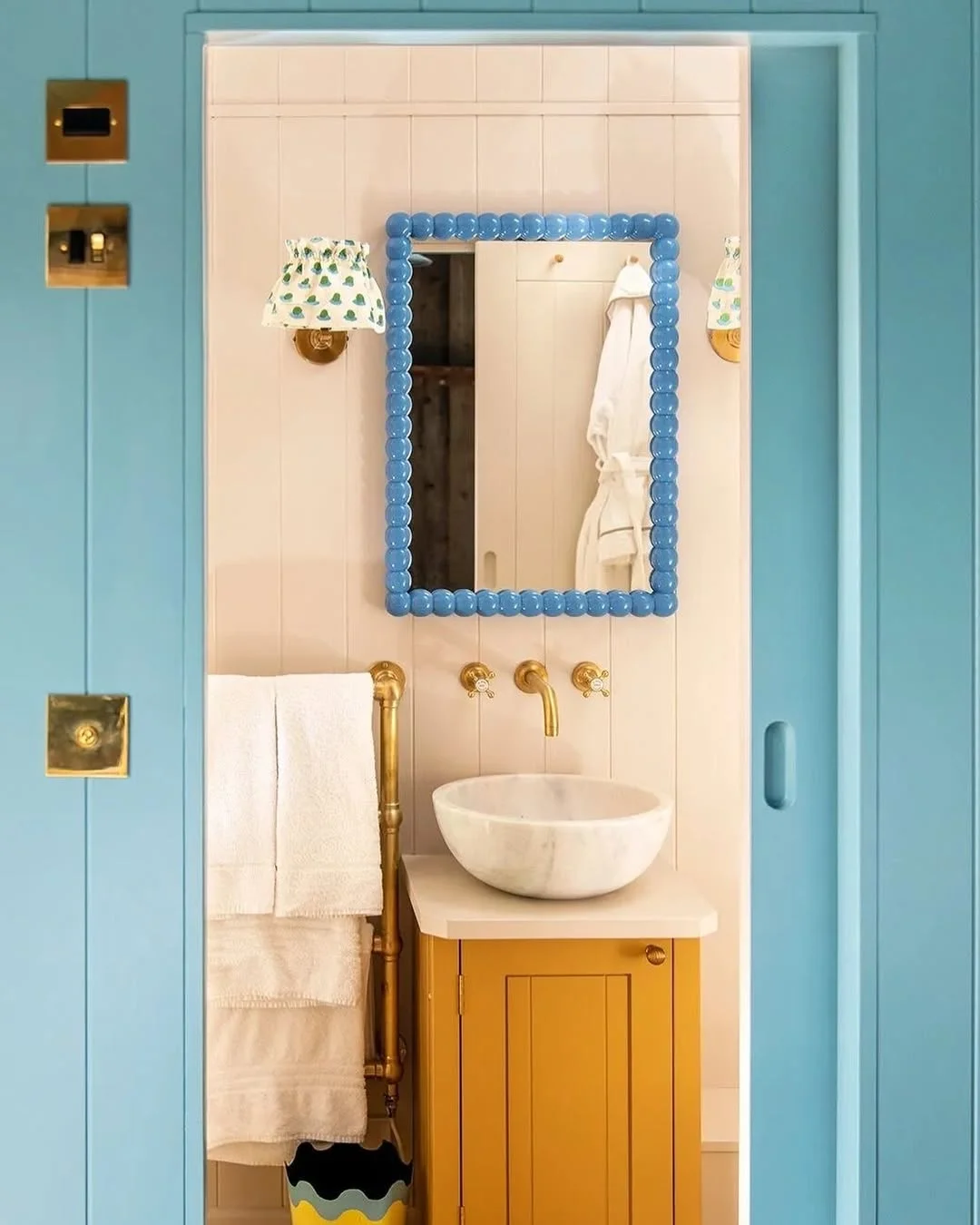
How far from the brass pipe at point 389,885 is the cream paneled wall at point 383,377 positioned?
11 centimetres

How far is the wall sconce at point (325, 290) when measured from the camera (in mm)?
1936

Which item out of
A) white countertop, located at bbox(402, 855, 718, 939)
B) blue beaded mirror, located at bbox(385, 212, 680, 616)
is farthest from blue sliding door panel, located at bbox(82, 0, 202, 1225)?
blue beaded mirror, located at bbox(385, 212, 680, 616)

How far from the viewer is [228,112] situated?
220 cm

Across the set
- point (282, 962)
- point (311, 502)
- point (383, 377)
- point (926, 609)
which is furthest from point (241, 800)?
point (926, 609)

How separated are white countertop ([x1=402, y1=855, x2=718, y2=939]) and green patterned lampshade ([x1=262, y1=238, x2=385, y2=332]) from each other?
0.95m

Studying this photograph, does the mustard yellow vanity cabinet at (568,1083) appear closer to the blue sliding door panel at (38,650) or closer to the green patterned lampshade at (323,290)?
the blue sliding door panel at (38,650)

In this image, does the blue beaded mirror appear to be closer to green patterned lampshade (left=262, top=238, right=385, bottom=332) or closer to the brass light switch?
green patterned lampshade (left=262, top=238, right=385, bottom=332)

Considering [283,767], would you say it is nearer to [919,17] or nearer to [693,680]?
[693,680]

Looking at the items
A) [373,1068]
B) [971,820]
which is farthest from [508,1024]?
[971,820]

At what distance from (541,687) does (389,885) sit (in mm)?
448

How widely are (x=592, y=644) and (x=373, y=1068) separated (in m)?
0.88

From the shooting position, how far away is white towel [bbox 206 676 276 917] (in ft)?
6.59

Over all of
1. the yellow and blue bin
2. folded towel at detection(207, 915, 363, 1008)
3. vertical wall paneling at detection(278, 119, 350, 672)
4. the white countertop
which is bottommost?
the yellow and blue bin

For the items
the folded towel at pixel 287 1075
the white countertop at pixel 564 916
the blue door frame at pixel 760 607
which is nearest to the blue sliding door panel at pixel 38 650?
the blue door frame at pixel 760 607
